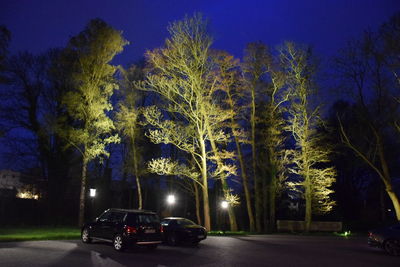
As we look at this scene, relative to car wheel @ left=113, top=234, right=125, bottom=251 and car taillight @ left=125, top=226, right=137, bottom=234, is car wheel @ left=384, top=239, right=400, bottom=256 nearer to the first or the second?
car taillight @ left=125, top=226, right=137, bottom=234

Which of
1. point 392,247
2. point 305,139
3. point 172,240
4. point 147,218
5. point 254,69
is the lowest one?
point 172,240

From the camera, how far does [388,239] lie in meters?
14.4

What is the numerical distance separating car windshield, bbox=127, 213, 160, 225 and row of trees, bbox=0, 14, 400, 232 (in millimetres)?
8585

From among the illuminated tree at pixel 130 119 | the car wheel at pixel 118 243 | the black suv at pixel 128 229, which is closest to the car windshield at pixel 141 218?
the black suv at pixel 128 229

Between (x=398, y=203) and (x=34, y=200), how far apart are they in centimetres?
2873

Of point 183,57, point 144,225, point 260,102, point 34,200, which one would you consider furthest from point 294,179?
point 34,200

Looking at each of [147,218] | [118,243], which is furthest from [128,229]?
[147,218]

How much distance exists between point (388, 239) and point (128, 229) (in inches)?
433

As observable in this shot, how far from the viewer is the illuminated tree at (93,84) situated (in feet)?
78.1

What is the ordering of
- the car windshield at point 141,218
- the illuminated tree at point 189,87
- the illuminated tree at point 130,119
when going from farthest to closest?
1. the illuminated tree at point 130,119
2. the illuminated tree at point 189,87
3. the car windshield at point 141,218

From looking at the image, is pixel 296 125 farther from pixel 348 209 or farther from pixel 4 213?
pixel 4 213

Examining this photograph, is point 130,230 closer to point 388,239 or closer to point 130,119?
point 388,239

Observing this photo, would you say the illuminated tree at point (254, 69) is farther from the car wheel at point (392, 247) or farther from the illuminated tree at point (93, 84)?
the car wheel at point (392, 247)

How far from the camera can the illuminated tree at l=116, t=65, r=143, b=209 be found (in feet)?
91.1
